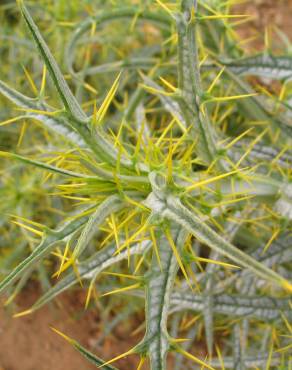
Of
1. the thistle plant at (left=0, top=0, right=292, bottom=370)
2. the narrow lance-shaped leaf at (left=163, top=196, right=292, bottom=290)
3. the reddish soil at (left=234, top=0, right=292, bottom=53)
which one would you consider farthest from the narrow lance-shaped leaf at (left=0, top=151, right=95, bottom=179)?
the reddish soil at (left=234, top=0, right=292, bottom=53)

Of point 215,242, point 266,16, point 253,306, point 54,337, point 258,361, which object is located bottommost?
point 54,337

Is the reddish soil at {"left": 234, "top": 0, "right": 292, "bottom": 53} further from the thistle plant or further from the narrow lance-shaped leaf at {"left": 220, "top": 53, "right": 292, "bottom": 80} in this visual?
the narrow lance-shaped leaf at {"left": 220, "top": 53, "right": 292, "bottom": 80}

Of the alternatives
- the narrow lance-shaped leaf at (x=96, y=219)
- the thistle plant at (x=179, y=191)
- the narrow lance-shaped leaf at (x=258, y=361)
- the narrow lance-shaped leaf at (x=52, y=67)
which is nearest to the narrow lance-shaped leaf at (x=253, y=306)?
the thistle plant at (x=179, y=191)

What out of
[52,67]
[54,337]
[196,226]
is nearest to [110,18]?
[52,67]

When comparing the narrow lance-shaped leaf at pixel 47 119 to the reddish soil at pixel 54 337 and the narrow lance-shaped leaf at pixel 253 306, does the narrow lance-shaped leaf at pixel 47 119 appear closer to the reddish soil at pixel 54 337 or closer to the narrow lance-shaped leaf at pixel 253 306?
the narrow lance-shaped leaf at pixel 253 306

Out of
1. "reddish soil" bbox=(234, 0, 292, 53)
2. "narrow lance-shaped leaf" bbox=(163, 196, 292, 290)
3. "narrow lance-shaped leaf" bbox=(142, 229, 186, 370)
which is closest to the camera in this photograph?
"narrow lance-shaped leaf" bbox=(163, 196, 292, 290)

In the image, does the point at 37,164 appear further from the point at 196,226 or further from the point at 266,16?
the point at 266,16

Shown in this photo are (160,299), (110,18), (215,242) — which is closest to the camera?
(215,242)

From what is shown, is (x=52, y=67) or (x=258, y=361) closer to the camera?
(x=52, y=67)

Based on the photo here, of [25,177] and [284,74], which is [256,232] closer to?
[284,74]
